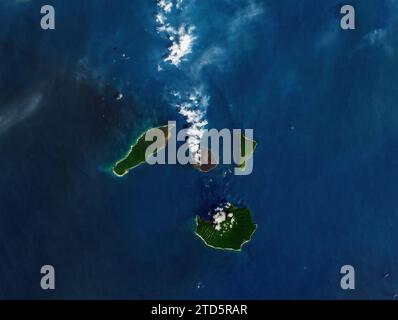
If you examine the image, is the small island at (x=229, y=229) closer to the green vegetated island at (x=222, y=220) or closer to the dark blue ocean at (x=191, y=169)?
the green vegetated island at (x=222, y=220)

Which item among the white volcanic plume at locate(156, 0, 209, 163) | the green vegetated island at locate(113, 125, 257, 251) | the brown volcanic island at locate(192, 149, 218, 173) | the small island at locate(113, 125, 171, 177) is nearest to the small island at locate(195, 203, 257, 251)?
the green vegetated island at locate(113, 125, 257, 251)

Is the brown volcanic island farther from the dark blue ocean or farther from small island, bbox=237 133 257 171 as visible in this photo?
small island, bbox=237 133 257 171

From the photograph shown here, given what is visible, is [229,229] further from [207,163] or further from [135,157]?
[135,157]

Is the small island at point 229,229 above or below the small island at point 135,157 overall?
below

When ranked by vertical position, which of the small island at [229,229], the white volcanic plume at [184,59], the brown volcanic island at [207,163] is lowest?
the small island at [229,229]

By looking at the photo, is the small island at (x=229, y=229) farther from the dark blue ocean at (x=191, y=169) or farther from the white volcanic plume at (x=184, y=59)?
the white volcanic plume at (x=184, y=59)

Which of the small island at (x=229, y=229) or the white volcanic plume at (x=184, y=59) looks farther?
the small island at (x=229, y=229)

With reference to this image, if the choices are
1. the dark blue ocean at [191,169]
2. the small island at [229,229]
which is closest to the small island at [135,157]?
the dark blue ocean at [191,169]
